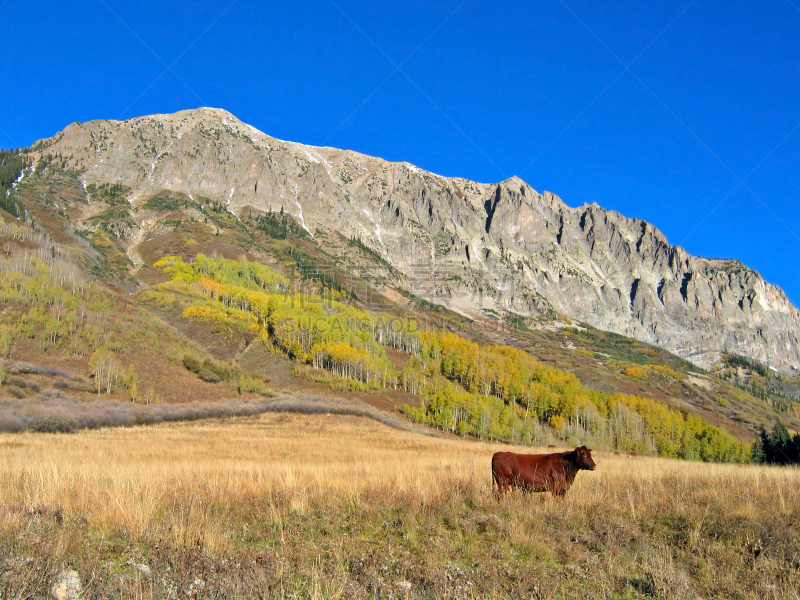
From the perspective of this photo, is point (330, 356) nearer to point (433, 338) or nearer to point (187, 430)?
point (433, 338)

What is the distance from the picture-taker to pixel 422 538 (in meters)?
6.63

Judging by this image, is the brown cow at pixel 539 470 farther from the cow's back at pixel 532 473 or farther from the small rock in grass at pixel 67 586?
the small rock in grass at pixel 67 586

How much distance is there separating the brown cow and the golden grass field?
1.38 ft

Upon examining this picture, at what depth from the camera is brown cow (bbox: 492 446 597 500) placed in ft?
31.2

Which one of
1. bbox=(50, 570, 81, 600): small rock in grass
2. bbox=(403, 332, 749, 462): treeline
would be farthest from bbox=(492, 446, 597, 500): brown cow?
bbox=(403, 332, 749, 462): treeline

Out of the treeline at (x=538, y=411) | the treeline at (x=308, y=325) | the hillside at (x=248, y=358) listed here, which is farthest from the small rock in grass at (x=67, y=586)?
the treeline at (x=308, y=325)

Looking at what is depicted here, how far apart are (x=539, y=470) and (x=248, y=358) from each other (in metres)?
81.1

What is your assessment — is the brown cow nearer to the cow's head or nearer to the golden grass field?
the cow's head

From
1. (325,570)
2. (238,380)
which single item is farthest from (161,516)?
(238,380)

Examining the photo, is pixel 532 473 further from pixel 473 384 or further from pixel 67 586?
pixel 473 384

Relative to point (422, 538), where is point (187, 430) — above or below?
below

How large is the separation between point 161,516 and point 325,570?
118 inches

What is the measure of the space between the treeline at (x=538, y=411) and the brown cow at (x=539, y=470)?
62478 mm

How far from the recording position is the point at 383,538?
665 cm
